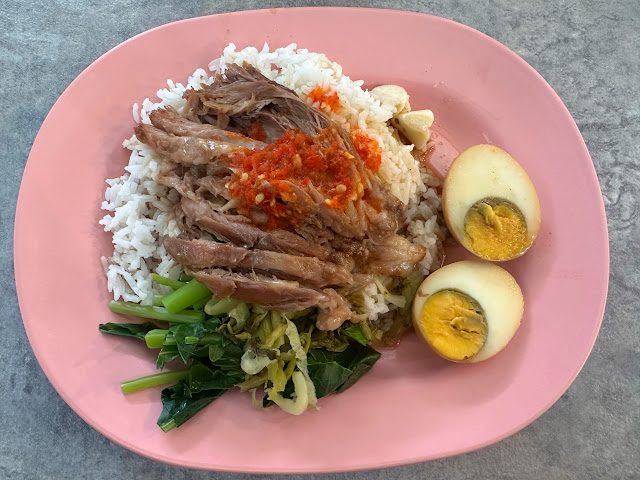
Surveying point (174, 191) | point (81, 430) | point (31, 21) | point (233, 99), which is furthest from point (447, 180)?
point (31, 21)

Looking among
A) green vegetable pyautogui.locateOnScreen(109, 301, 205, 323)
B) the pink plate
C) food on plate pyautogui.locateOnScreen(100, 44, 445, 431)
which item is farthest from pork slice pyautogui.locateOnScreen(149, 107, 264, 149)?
green vegetable pyautogui.locateOnScreen(109, 301, 205, 323)

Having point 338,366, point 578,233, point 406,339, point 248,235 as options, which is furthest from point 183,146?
point 578,233

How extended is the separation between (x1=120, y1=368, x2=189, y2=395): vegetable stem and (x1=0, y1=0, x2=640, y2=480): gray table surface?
0.70m

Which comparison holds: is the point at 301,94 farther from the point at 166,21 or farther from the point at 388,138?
the point at 166,21

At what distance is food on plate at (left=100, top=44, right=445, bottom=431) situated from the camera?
2154 millimetres

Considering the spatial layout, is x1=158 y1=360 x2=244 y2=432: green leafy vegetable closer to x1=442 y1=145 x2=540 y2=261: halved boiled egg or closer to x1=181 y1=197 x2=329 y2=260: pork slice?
x1=181 y1=197 x2=329 y2=260: pork slice

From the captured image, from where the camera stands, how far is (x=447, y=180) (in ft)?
8.19

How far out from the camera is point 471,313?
229 centimetres

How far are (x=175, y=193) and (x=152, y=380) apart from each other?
0.98 meters

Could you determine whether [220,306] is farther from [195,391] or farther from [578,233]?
[578,233]

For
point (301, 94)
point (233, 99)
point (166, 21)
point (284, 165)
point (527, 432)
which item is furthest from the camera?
point (166, 21)

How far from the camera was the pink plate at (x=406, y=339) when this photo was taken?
2232 millimetres

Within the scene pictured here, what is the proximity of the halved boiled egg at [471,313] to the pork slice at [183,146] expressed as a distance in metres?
1.27

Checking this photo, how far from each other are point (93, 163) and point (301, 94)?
1214 millimetres
